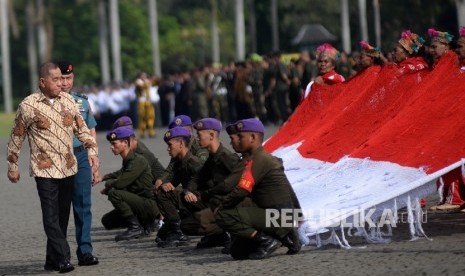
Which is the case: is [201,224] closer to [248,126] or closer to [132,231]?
[248,126]

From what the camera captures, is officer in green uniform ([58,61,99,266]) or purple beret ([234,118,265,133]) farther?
officer in green uniform ([58,61,99,266])

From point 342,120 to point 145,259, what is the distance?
3465 mm

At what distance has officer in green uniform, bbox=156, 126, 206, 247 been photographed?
1384cm

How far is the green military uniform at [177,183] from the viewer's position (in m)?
13.8

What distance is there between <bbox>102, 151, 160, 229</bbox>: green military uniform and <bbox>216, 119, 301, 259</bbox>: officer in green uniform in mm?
2856

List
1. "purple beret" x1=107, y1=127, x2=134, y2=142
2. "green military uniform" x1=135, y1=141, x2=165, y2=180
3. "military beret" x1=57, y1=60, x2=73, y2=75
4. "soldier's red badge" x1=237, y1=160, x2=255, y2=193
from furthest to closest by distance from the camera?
"green military uniform" x1=135, y1=141, x2=165, y2=180, "purple beret" x1=107, y1=127, x2=134, y2=142, "military beret" x1=57, y1=60, x2=73, y2=75, "soldier's red badge" x1=237, y1=160, x2=255, y2=193

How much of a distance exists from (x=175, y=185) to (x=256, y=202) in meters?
1.90

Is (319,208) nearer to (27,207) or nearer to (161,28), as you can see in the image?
(27,207)

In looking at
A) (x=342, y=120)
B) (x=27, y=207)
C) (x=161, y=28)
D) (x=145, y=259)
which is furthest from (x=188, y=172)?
(x=161, y=28)

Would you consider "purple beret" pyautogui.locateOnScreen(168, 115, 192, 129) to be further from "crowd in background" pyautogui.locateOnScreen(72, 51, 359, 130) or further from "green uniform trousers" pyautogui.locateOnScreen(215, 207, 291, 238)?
"crowd in background" pyautogui.locateOnScreen(72, 51, 359, 130)

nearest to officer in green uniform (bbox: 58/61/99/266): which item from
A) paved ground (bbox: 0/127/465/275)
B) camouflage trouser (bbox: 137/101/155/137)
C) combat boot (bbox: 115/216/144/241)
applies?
paved ground (bbox: 0/127/465/275)

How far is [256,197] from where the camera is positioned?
40.3ft

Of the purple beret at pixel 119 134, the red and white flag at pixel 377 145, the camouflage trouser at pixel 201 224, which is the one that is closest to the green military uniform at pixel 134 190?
the purple beret at pixel 119 134

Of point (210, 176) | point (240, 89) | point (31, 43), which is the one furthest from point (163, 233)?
point (31, 43)
